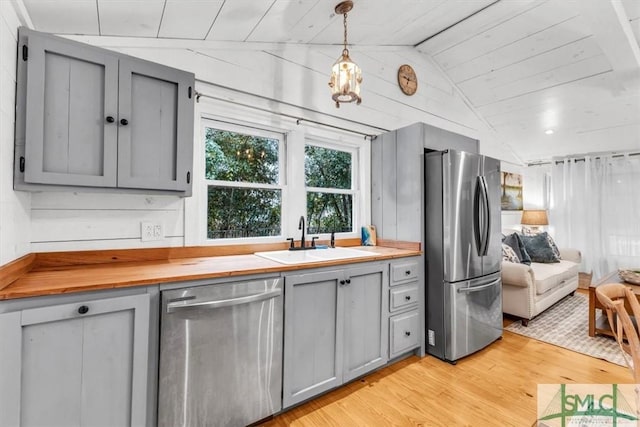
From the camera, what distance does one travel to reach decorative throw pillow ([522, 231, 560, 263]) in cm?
429

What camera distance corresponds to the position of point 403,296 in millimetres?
2480

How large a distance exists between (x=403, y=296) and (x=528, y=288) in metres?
1.66

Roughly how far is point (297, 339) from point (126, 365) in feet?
2.93

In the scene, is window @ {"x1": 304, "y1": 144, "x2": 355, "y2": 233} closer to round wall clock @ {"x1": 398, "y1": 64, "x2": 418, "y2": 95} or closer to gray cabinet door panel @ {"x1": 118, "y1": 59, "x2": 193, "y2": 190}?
round wall clock @ {"x1": 398, "y1": 64, "x2": 418, "y2": 95}

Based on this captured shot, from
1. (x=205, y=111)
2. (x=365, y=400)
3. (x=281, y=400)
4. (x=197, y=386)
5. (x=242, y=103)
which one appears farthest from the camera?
(x=242, y=103)

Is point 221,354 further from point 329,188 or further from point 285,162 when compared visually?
point 329,188

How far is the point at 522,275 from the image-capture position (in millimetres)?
3168

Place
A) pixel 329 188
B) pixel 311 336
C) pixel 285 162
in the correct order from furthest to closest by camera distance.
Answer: pixel 329 188
pixel 285 162
pixel 311 336

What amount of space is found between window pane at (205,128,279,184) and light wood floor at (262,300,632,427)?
1693 mm

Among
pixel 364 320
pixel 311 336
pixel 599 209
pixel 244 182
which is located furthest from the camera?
pixel 599 209

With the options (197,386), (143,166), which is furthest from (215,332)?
(143,166)

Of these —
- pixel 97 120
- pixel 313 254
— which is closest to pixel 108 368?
pixel 97 120

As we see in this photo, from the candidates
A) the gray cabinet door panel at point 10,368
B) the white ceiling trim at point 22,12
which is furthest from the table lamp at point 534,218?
the white ceiling trim at point 22,12

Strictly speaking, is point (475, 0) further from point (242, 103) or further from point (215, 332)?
point (215, 332)
